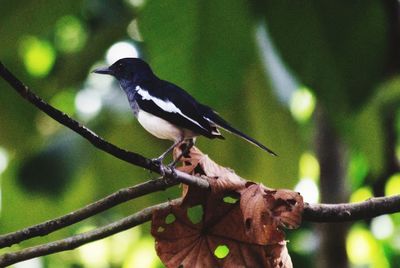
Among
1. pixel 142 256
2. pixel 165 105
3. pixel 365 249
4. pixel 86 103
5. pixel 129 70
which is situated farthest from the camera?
pixel 365 249

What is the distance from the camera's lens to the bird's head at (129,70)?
2.09 meters

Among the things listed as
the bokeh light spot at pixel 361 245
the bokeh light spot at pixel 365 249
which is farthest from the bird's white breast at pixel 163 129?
the bokeh light spot at pixel 361 245

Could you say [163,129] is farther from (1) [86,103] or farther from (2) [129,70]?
(1) [86,103]

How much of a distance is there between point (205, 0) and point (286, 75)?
282 mm

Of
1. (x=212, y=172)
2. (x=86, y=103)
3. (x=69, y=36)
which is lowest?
(x=212, y=172)

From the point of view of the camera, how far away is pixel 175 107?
1.81m

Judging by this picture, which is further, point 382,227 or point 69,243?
point 382,227

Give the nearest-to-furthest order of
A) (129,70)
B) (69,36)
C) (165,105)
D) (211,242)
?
1. (211,242)
2. (165,105)
3. (129,70)
4. (69,36)

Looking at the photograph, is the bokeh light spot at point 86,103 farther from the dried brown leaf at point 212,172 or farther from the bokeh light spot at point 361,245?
the bokeh light spot at point 361,245

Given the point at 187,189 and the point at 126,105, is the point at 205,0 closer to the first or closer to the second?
the point at 187,189

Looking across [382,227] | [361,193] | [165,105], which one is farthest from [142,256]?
[165,105]

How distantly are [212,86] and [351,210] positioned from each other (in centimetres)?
45

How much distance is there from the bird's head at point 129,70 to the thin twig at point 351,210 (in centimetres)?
75

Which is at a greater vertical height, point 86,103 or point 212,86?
point 86,103
